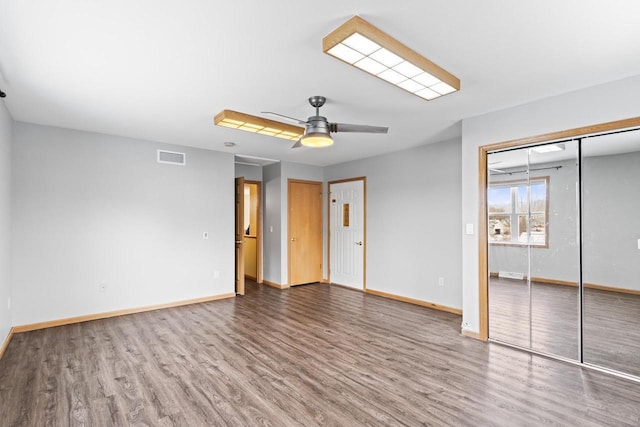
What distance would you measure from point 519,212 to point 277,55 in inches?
116

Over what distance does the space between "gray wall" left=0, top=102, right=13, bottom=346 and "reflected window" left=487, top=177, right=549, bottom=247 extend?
17.4ft

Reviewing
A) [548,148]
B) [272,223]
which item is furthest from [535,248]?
[272,223]

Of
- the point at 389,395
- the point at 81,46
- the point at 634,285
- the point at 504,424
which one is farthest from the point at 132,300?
the point at 634,285

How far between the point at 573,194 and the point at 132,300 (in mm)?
5687

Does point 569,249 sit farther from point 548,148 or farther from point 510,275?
point 548,148

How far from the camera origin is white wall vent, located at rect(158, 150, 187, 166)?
16.6 ft

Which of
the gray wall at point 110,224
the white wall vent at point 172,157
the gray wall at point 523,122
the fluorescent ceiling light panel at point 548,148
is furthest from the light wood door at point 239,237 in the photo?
the fluorescent ceiling light panel at point 548,148

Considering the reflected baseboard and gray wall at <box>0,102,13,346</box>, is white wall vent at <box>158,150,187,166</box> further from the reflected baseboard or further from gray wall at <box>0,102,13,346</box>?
the reflected baseboard

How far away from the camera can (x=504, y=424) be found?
2.15m

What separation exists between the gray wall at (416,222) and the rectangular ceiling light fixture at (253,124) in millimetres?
2317

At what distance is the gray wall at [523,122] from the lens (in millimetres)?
2824

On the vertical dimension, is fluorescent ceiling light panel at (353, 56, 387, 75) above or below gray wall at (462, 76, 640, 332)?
above

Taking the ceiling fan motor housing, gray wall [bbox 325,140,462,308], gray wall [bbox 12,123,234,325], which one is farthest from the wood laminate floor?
the ceiling fan motor housing

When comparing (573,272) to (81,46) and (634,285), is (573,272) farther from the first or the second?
(81,46)
